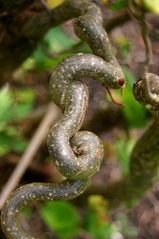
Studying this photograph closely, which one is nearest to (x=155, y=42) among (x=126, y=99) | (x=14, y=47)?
(x=126, y=99)

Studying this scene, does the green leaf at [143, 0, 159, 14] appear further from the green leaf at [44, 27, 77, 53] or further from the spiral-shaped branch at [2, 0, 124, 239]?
the green leaf at [44, 27, 77, 53]

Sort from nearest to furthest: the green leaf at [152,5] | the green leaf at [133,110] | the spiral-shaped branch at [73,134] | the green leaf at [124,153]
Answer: the spiral-shaped branch at [73,134] < the green leaf at [152,5] < the green leaf at [133,110] < the green leaf at [124,153]

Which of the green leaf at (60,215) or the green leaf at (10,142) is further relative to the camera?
the green leaf at (60,215)

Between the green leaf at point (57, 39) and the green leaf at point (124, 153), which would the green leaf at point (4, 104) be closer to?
the green leaf at point (57, 39)

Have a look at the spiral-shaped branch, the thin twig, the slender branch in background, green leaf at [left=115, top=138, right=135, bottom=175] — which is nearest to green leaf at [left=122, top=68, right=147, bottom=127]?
green leaf at [left=115, top=138, right=135, bottom=175]

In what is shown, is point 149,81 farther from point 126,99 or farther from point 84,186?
point 126,99

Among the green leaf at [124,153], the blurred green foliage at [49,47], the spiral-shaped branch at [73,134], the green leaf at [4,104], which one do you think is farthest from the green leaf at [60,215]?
the spiral-shaped branch at [73,134]

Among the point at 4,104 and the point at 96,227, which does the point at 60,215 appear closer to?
the point at 96,227

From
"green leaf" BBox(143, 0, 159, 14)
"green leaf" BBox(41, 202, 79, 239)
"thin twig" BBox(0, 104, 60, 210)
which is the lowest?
"green leaf" BBox(41, 202, 79, 239)
